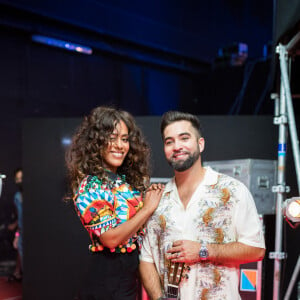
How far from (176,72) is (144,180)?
688cm

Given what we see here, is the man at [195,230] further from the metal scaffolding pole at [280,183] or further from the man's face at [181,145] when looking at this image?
the metal scaffolding pole at [280,183]

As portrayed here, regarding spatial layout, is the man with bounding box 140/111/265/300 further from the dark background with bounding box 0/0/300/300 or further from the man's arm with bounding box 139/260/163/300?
the dark background with bounding box 0/0/300/300

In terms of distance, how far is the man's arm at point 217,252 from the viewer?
175cm

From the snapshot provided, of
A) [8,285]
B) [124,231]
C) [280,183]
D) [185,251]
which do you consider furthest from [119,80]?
[185,251]

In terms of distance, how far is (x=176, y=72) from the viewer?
28.8ft

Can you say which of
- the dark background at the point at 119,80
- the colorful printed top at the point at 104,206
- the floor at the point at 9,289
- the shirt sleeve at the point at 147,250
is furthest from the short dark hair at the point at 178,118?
the floor at the point at 9,289

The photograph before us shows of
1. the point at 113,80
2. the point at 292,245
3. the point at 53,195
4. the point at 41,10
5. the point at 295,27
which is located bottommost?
the point at 292,245

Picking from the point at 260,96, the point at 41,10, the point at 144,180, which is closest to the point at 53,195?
the point at 144,180

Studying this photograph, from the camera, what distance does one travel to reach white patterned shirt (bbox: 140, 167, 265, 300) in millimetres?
1804

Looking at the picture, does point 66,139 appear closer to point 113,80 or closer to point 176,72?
point 113,80

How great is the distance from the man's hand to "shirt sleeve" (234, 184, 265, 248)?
224 mm

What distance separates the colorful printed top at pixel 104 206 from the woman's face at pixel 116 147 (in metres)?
0.07

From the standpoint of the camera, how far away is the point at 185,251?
1.75m

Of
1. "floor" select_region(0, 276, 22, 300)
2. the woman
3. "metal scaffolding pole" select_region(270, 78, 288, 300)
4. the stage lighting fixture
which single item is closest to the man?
the woman
